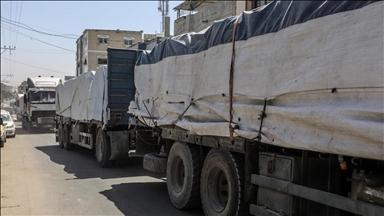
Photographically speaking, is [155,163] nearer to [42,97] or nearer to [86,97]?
[86,97]

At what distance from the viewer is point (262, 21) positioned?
4.63m

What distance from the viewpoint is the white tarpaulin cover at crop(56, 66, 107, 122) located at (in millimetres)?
11589

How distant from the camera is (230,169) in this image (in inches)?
206

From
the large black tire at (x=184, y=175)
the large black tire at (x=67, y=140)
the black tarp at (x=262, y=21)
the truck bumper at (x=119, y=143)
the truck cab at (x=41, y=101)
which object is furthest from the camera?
the truck cab at (x=41, y=101)

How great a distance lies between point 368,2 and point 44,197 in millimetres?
7124

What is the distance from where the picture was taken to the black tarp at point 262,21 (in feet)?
12.1

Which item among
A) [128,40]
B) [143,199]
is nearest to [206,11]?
[143,199]

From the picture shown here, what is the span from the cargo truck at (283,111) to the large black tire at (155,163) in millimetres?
867

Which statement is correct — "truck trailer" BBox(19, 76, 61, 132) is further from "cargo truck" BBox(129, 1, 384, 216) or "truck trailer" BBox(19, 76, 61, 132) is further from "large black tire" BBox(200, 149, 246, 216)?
"large black tire" BBox(200, 149, 246, 216)

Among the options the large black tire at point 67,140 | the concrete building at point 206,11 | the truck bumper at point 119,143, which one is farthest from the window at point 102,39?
the truck bumper at point 119,143

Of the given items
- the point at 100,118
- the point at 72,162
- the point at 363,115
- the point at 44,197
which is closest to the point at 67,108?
the point at 72,162

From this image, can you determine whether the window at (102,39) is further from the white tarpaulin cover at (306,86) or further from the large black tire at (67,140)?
the white tarpaulin cover at (306,86)

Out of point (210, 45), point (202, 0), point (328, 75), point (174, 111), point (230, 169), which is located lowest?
point (230, 169)

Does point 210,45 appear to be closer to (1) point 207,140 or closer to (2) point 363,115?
(1) point 207,140
